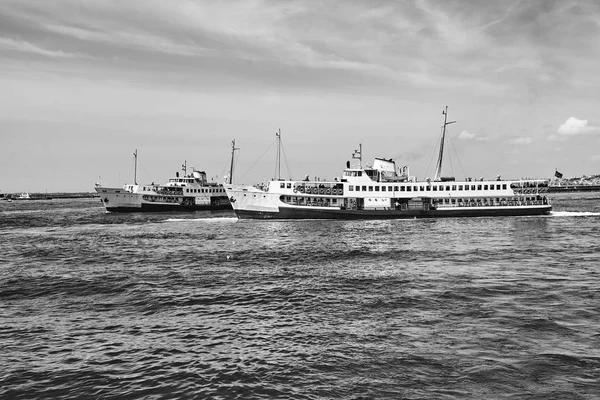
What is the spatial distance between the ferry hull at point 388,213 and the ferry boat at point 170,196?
36702 millimetres

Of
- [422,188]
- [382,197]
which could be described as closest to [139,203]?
[382,197]

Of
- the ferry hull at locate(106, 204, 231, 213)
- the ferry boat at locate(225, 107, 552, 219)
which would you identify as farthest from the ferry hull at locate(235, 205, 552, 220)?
the ferry hull at locate(106, 204, 231, 213)

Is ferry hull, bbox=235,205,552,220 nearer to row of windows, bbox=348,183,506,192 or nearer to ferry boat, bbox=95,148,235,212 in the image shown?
row of windows, bbox=348,183,506,192

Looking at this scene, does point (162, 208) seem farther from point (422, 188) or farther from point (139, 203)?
point (422, 188)

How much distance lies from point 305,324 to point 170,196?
8702cm

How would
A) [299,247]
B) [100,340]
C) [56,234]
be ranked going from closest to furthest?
[100,340] → [299,247] → [56,234]

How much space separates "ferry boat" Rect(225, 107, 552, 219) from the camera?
211ft

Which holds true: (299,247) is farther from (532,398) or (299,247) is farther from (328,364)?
(532,398)

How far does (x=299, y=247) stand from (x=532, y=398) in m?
28.9

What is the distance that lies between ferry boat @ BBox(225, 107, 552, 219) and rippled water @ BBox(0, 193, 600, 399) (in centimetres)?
2952

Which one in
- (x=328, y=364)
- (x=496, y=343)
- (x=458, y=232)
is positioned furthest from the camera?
(x=458, y=232)

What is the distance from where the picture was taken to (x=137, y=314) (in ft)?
59.5

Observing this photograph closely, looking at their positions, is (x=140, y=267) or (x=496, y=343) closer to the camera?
(x=496, y=343)

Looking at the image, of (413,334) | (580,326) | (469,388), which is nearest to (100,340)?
(413,334)
